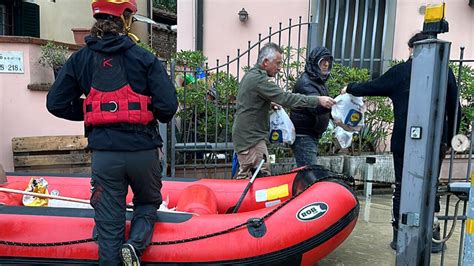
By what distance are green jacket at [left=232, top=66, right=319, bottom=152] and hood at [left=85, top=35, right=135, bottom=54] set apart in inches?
53.7

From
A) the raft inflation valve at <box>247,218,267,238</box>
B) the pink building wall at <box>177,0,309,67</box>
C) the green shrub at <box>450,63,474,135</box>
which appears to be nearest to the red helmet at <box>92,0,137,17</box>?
the raft inflation valve at <box>247,218,267,238</box>

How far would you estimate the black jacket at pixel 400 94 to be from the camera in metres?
3.21

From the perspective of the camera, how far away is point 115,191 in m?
2.63

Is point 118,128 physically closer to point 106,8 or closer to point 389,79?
point 106,8

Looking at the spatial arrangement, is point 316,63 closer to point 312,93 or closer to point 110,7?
point 312,93

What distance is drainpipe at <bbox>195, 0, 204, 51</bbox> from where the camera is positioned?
747cm

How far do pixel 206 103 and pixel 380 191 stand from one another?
8.19 feet

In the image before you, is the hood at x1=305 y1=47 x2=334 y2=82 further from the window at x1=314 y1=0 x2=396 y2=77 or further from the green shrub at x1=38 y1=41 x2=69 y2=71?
the green shrub at x1=38 y1=41 x2=69 y2=71

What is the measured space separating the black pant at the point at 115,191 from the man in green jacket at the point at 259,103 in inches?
49.5

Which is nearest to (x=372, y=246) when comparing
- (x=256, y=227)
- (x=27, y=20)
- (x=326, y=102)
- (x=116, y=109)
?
(x=326, y=102)

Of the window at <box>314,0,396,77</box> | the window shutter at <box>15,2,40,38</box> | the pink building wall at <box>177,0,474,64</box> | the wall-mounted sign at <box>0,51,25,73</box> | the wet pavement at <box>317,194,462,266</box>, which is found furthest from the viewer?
the window shutter at <box>15,2,40,38</box>

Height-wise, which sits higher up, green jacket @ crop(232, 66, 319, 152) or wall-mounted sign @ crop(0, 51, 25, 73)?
wall-mounted sign @ crop(0, 51, 25, 73)

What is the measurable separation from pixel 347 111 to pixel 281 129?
629 millimetres

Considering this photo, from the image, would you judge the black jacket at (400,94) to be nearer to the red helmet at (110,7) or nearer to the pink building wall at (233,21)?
the red helmet at (110,7)
